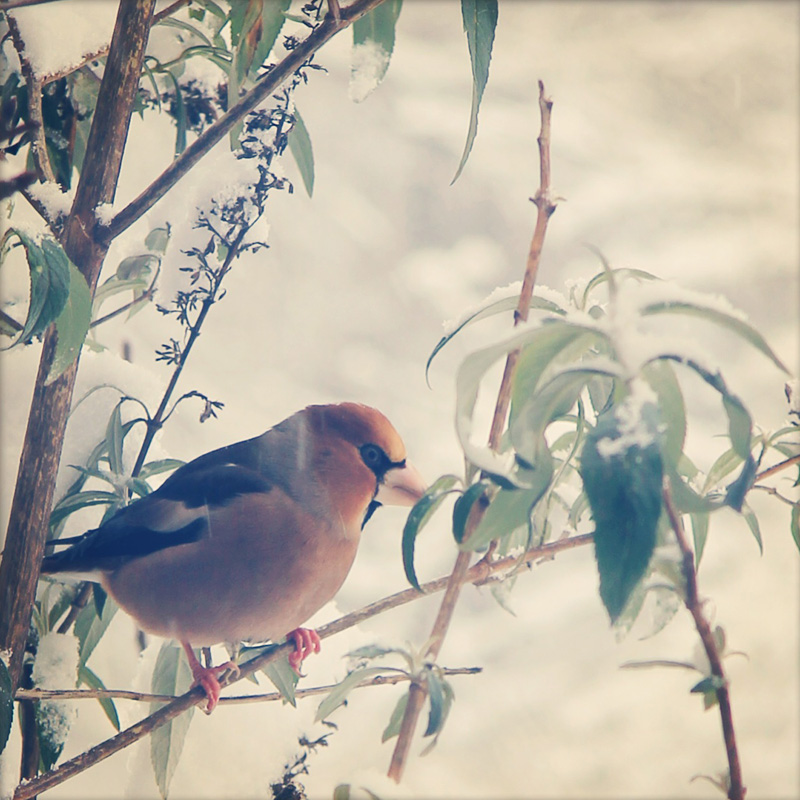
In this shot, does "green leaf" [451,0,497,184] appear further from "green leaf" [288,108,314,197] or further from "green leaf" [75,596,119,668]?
"green leaf" [75,596,119,668]

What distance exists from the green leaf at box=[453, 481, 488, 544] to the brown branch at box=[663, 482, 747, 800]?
0.37 feet

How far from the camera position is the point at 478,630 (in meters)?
1.24

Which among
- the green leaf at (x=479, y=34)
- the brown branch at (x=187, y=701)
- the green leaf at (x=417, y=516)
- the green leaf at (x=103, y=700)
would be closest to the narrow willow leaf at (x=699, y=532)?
the brown branch at (x=187, y=701)

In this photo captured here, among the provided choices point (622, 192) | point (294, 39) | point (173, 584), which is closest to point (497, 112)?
point (622, 192)

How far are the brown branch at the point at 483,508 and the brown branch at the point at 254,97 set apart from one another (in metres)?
0.17

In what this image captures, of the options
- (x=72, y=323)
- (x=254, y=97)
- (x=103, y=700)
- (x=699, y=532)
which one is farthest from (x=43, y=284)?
(x=699, y=532)

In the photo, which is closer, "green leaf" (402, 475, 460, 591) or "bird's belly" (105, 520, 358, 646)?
"green leaf" (402, 475, 460, 591)

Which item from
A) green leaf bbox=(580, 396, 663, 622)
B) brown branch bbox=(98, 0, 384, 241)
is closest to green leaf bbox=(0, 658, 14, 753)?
brown branch bbox=(98, 0, 384, 241)

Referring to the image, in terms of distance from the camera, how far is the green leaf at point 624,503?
1.29 ft

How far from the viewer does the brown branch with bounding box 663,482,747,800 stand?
426 millimetres

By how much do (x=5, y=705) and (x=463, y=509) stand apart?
1.29ft

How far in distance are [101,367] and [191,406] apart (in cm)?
14

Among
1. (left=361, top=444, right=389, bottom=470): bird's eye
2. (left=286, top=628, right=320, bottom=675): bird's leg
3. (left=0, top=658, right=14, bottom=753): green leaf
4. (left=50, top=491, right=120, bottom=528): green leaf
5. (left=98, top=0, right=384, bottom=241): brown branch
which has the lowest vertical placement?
(left=0, top=658, right=14, bottom=753): green leaf

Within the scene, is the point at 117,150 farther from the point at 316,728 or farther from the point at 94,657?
the point at 94,657
